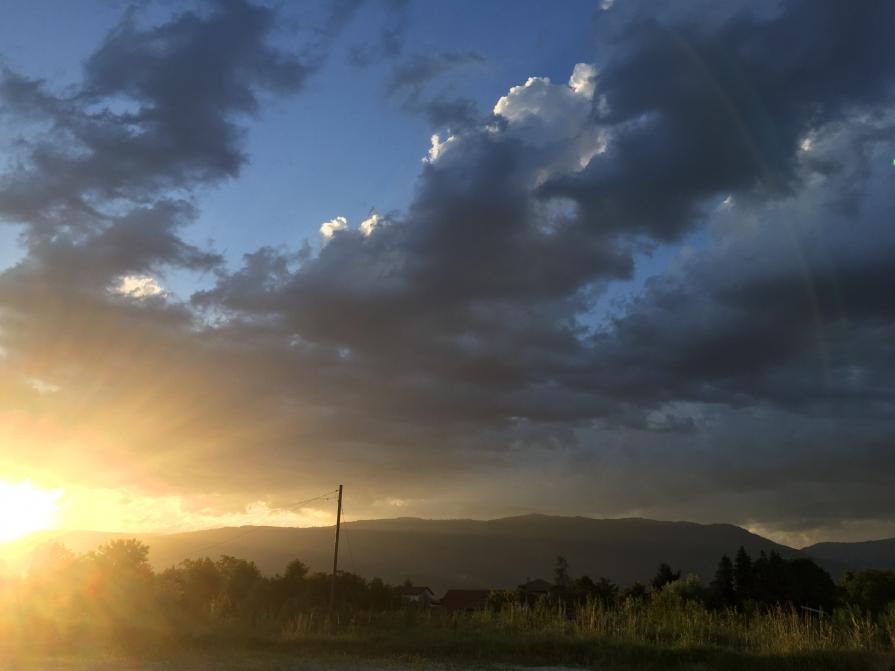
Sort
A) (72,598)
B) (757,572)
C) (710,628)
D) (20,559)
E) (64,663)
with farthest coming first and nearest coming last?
1. (757,572)
2. (20,559)
3. (72,598)
4. (710,628)
5. (64,663)

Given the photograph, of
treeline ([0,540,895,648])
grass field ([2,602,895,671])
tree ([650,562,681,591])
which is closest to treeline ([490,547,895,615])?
tree ([650,562,681,591])

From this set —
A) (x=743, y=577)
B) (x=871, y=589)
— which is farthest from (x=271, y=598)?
(x=871, y=589)

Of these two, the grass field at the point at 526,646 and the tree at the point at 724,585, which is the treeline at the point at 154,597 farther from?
the tree at the point at 724,585

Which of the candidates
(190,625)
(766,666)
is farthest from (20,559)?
(766,666)

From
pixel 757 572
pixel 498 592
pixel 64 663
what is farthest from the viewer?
pixel 757 572

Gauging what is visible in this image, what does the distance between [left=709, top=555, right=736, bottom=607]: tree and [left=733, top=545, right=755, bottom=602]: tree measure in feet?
1.34

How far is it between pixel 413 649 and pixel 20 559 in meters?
37.8

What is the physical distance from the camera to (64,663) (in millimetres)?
22156

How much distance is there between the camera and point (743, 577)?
71.8 meters

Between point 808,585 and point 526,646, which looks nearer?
point 526,646

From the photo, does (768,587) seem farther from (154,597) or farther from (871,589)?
(154,597)

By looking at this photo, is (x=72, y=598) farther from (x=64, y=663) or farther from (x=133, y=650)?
(x=64, y=663)

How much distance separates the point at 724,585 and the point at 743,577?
261 centimetres

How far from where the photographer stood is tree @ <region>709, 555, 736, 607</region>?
66.8 metres
